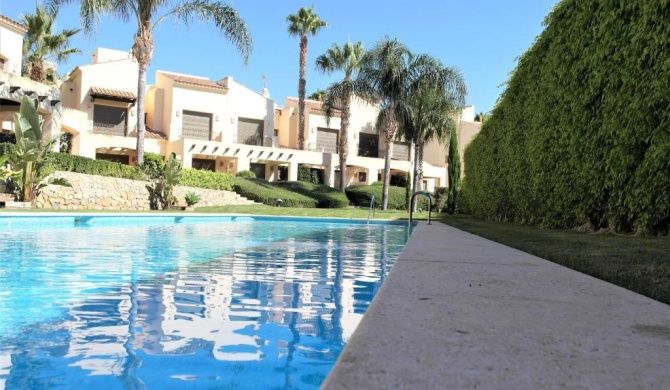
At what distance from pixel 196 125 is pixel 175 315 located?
3461 centimetres

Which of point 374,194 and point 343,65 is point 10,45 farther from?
point 374,194

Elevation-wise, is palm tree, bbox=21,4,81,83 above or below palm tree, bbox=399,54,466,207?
above

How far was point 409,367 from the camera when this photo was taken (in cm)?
153

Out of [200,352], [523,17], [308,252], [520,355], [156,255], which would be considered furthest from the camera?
[523,17]

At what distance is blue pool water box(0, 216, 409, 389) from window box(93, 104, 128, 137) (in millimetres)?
28466

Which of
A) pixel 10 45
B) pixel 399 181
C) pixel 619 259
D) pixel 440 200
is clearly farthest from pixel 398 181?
pixel 619 259

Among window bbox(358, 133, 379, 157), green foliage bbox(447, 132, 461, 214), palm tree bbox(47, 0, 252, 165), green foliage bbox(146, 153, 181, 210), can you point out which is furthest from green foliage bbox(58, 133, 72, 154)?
window bbox(358, 133, 379, 157)

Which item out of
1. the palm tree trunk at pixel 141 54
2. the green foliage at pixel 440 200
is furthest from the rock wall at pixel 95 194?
the green foliage at pixel 440 200

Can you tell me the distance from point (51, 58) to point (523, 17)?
33.5m

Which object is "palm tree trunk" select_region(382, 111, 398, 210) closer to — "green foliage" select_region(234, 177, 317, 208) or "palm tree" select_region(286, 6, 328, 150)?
"green foliage" select_region(234, 177, 317, 208)

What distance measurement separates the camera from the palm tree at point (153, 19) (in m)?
21.8

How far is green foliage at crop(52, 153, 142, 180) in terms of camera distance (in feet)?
65.7

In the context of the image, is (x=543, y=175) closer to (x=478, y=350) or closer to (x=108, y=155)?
(x=478, y=350)

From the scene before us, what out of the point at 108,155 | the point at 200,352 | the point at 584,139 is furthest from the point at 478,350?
the point at 108,155
